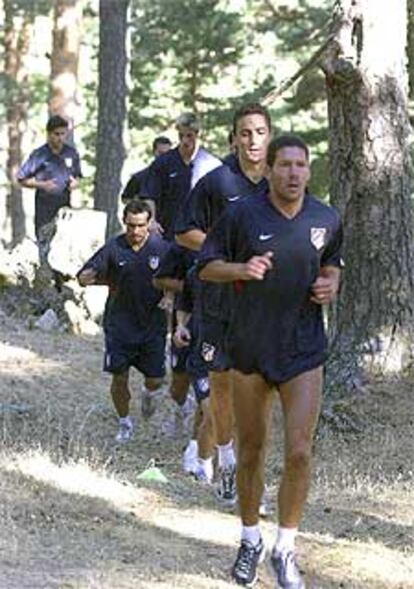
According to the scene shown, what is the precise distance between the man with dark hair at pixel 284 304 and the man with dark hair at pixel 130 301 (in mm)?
3732

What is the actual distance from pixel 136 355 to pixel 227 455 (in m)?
2.44

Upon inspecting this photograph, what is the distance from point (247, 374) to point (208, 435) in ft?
8.55

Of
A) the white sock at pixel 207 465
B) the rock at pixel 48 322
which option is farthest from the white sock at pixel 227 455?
the rock at pixel 48 322

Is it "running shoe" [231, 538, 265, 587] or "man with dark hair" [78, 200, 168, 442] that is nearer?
"running shoe" [231, 538, 265, 587]

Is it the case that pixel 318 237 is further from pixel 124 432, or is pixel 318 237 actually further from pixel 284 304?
pixel 124 432

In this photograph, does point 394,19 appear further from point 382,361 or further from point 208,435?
point 208,435

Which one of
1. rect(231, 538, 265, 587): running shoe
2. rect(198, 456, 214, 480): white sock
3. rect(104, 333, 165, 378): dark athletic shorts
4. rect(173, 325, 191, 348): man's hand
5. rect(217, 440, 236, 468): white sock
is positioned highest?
rect(173, 325, 191, 348): man's hand

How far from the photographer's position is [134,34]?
2733 centimetres

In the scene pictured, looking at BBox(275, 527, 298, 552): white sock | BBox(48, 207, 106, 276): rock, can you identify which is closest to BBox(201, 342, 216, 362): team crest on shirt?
BBox(275, 527, 298, 552): white sock

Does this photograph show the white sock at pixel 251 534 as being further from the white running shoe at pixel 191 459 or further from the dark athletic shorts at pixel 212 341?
the white running shoe at pixel 191 459

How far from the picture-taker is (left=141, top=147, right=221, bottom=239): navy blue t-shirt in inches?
375

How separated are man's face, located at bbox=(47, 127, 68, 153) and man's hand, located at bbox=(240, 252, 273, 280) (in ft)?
29.3

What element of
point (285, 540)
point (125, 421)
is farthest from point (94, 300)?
point (285, 540)

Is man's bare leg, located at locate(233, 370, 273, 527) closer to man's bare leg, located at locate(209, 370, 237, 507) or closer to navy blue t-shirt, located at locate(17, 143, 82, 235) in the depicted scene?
man's bare leg, located at locate(209, 370, 237, 507)
